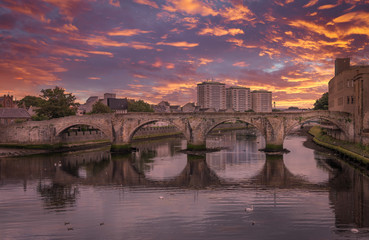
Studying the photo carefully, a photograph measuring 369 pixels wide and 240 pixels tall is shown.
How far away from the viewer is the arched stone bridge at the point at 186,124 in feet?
188

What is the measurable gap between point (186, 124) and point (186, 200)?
34.2m

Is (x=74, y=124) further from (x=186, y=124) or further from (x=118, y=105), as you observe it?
(x=118, y=105)

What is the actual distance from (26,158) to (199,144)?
33658mm

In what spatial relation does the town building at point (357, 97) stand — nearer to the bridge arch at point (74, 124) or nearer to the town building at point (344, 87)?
the town building at point (344, 87)

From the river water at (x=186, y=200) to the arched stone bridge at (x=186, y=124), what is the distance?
1075cm

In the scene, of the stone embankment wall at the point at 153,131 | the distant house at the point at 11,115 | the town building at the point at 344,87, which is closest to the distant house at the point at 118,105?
the stone embankment wall at the point at 153,131

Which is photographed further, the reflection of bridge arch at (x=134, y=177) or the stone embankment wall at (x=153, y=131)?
the stone embankment wall at (x=153, y=131)

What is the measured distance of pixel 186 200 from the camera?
89.7ft

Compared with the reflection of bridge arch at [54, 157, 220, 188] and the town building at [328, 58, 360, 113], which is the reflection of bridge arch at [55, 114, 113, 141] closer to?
the reflection of bridge arch at [54, 157, 220, 188]

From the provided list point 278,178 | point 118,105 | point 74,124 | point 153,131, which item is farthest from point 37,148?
point 118,105

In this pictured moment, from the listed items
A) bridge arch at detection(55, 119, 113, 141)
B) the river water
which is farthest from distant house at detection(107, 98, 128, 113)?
the river water

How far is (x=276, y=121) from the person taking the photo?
57500mm

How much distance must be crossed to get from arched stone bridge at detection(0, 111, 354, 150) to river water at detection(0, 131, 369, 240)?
10746 millimetres

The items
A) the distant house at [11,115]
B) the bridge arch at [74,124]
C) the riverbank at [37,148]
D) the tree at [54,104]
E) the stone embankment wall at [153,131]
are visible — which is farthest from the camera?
the stone embankment wall at [153,131]
